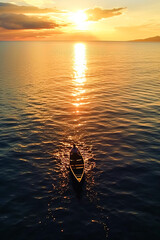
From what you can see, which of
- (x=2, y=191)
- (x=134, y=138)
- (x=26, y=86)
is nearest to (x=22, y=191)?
(x=2, y=191)

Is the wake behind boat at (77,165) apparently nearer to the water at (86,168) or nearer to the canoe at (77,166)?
the canoe at (77,166)

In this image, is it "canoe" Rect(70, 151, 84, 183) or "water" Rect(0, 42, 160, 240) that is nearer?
"water" Rect(0, 42, 160, 240)

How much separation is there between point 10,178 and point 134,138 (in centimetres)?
2239

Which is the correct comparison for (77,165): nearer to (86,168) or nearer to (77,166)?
(77,166)

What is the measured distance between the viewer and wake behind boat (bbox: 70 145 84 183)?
24.2 meters

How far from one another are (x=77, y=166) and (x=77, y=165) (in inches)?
7.8

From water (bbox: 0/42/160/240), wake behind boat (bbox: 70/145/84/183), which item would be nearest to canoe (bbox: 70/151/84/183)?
wake behind boat (bbox: 70/145/84/183)

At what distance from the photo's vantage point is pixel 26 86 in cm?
7156

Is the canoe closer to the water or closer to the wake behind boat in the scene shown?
the wake behind boat

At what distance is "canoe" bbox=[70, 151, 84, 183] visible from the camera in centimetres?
2412

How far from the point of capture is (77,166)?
26.3m

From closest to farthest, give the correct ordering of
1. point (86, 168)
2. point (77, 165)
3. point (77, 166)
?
point (77, 166) < point (77, 165) < point (86, 168)

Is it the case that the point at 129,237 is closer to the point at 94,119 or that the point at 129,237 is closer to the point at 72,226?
the point at 72,226

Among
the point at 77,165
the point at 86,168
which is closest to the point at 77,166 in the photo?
the point at 77,165
